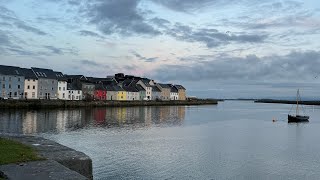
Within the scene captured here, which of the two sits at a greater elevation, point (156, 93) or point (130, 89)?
point (130, 89)

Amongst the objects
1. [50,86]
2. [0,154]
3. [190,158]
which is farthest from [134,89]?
[0,154]

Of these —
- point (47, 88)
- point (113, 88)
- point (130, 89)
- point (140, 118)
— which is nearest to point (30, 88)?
point (47, 88)

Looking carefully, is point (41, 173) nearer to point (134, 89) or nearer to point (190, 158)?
point (190, 158)

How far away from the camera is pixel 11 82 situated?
9275 centimetres

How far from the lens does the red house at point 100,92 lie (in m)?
125

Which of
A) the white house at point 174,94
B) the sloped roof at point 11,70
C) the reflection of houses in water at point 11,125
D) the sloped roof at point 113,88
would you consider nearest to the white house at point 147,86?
the sloped roof at point 113,88

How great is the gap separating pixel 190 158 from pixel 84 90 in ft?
324

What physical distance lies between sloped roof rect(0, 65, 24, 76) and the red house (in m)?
32.9

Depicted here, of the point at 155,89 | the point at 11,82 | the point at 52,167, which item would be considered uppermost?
the point at 155,89

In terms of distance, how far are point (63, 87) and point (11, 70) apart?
63.5 feet

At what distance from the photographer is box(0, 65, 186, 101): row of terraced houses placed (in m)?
93.4

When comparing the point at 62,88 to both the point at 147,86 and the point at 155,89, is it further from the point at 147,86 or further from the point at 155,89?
the point at 155,89

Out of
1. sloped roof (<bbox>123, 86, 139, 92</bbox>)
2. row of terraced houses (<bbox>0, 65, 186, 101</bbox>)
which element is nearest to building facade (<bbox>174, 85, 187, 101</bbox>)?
row of terraced houses (<bbox>0, 65, 186, 101</bbox>)

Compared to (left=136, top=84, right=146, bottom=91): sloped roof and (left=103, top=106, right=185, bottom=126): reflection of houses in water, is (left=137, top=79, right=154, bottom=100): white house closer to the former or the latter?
(left=136, top=84, right=146, bottom=91): sloped roof
